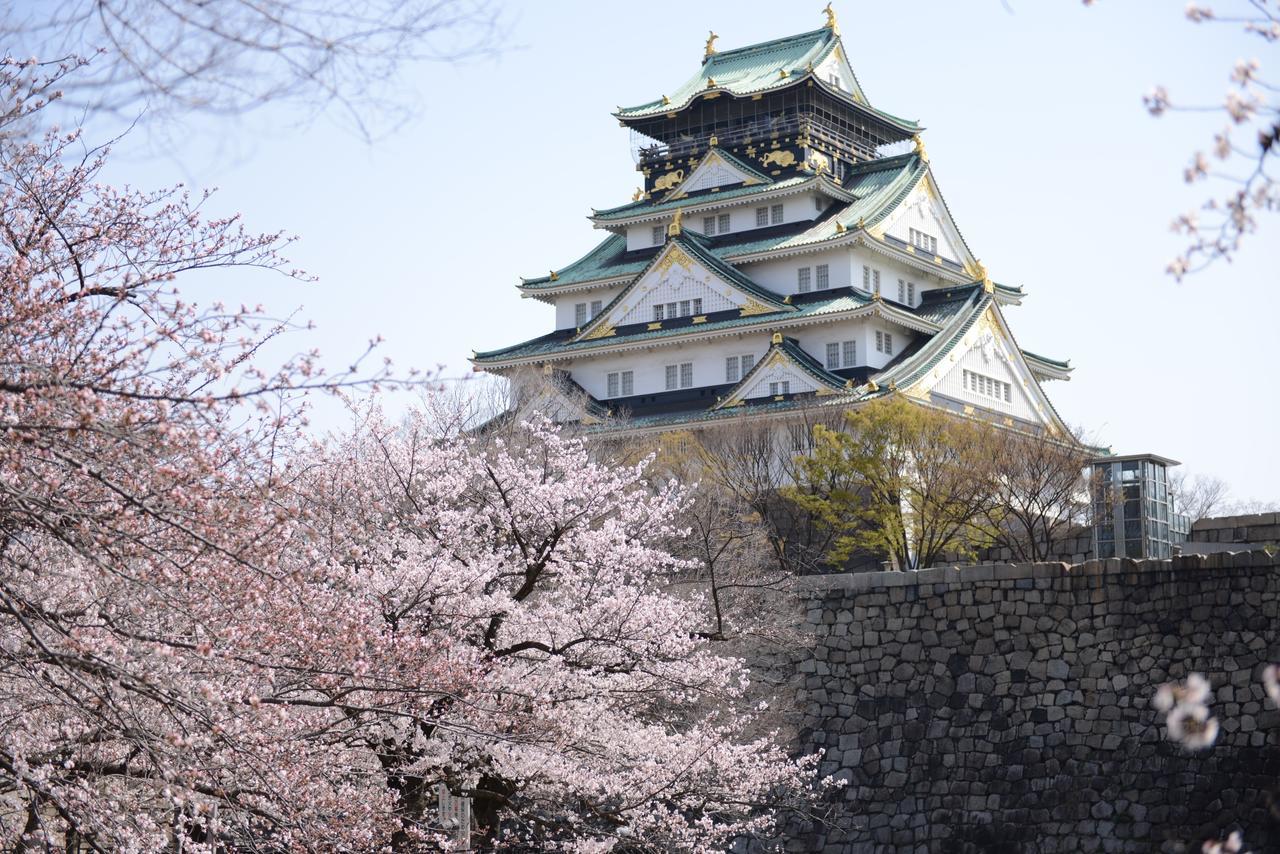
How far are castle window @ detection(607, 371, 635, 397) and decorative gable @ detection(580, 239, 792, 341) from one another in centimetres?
113

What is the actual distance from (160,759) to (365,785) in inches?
189

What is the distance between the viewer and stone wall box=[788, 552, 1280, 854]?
2020 cm

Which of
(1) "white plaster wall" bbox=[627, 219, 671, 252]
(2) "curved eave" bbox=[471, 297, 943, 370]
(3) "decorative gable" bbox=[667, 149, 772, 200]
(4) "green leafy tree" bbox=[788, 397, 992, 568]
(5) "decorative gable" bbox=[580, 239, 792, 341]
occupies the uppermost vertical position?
(3) "decorative gable" bbox=[667, 149, 772, 200]

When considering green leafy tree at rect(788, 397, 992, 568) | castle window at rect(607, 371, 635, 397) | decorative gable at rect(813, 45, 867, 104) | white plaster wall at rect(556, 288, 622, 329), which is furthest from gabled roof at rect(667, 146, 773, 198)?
green leafy tree at rect(788, 397, 992, 568)

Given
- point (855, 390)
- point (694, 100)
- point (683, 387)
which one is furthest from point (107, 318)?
point (694, 100)

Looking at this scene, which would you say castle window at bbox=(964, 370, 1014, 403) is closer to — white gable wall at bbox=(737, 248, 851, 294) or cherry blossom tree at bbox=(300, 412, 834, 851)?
white gable wall at bbox=(737, 248, 851, 294)

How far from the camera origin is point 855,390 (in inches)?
1404

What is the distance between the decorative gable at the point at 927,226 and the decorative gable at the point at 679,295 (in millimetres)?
4334

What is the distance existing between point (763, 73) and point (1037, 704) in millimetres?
27792

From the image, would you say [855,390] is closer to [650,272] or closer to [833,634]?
[650,272]

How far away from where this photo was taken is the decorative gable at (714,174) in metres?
43.5

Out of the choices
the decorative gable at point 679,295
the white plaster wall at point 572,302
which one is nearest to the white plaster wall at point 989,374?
the decorative gable at point 679,295

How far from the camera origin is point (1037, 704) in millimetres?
21812

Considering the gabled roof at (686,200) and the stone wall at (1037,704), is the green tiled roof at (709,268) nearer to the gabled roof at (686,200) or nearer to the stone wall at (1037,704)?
the gabled roof at (686,200)
